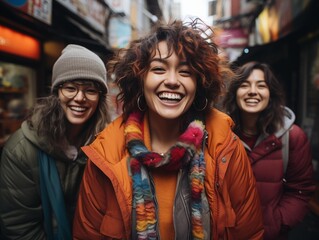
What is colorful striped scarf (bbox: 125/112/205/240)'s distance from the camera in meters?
1.63

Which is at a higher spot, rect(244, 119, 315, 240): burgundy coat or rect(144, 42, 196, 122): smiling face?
rect(144, 42, 196, 122): smiling face

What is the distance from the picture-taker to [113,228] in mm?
1688

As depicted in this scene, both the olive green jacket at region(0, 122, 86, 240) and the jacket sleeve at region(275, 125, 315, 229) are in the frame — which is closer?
the olive green jacket at region(0, 122, 86, 240)

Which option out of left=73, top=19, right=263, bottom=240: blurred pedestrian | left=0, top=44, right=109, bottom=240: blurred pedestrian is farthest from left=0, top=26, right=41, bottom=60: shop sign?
left=73, top=19, right=263, bottom=240: blurred pedestrian

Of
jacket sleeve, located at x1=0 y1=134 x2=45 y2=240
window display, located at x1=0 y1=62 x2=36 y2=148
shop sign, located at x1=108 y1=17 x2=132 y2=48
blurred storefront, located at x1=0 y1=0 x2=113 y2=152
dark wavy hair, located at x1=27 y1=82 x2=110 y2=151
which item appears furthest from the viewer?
shop sign, located at x1=108 y1=17 x2=132 y2=48

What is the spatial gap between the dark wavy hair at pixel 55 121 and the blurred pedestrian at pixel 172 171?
553 millimetres

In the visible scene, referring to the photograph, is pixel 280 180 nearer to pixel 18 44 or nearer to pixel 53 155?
pixel 53 155

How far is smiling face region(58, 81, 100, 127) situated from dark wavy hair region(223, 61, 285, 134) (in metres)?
1.39

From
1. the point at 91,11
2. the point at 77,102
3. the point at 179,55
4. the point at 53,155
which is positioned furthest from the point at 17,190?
the point at 91,11

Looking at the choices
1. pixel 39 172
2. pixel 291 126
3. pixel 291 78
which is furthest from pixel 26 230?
pixel 291 78

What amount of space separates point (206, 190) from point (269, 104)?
1378mm

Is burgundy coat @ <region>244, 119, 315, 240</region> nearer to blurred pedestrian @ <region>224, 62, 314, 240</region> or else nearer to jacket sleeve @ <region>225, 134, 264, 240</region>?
blurred pedestrian @ <region>224, 62, 314, 240</region>

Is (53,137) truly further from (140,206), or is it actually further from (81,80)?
(140,206)

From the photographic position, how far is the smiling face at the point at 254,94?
2.56 metres
